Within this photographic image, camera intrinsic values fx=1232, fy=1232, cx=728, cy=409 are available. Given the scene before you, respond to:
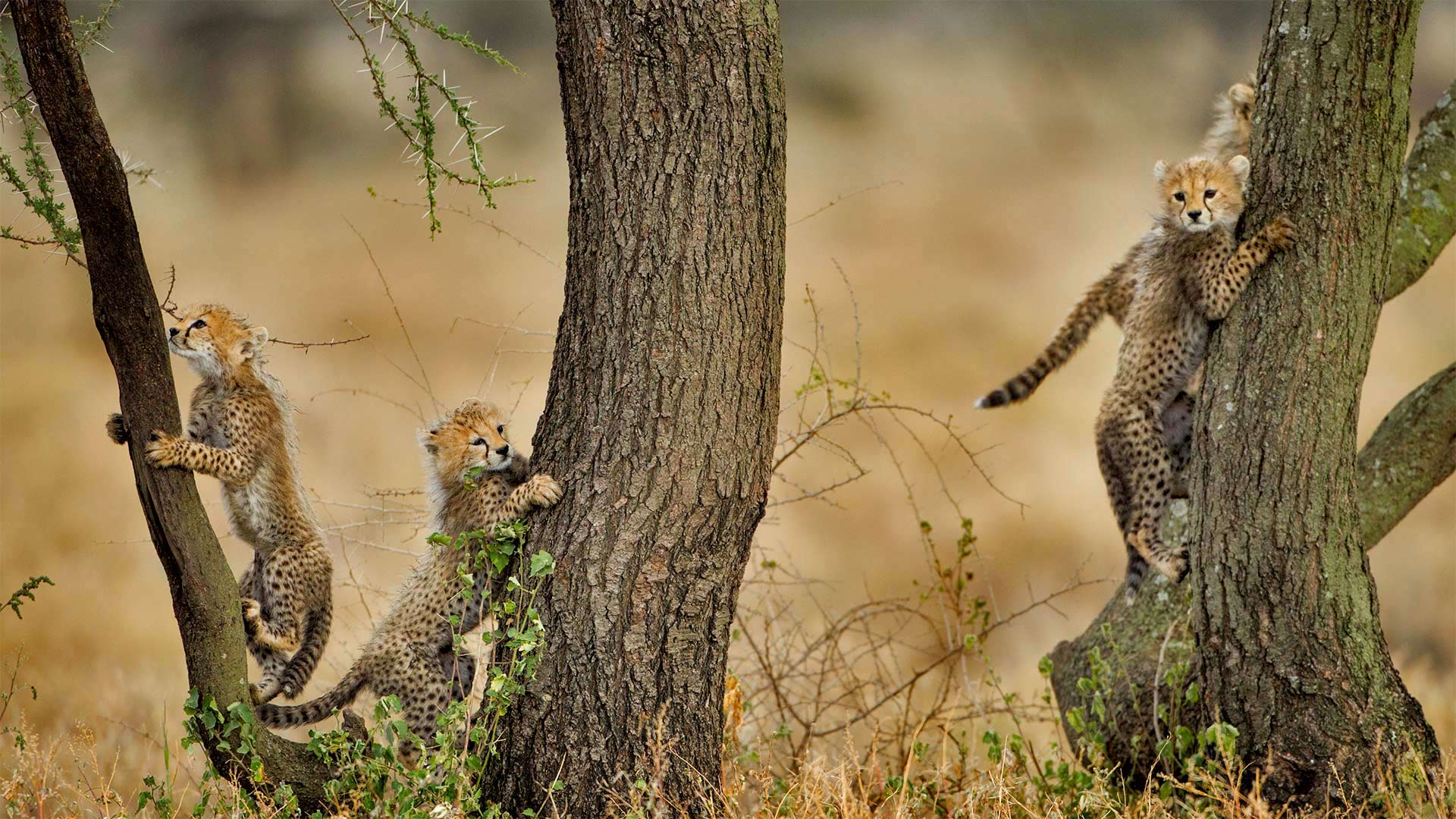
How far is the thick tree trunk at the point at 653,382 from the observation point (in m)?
2.69

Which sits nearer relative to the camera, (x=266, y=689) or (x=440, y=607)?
(x=266, y=689)

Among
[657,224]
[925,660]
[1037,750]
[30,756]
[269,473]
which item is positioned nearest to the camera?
[657,224]

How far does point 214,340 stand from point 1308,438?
9.55ft

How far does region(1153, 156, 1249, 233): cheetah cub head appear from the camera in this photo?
3.36 meters

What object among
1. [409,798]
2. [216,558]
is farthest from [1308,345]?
[216,558]

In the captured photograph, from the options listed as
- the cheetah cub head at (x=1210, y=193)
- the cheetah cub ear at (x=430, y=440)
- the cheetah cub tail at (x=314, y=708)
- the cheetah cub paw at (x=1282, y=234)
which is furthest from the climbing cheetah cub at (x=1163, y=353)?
the cheetah cub tail at (x=314, y=708)

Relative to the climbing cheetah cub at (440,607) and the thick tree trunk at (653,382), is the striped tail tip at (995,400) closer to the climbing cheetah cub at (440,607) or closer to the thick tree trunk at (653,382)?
the thick tree trunk at (653,382)

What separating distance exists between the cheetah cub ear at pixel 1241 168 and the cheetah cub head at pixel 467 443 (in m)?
2.13

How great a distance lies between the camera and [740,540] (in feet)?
9.14

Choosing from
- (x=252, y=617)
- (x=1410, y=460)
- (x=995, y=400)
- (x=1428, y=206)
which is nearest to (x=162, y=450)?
(x=252, y=617)

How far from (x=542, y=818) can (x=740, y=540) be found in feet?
2.46

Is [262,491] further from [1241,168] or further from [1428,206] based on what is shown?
[1428,206]

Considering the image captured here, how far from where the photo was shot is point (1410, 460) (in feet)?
12.7

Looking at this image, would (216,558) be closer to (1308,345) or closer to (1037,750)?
(1308,345)
